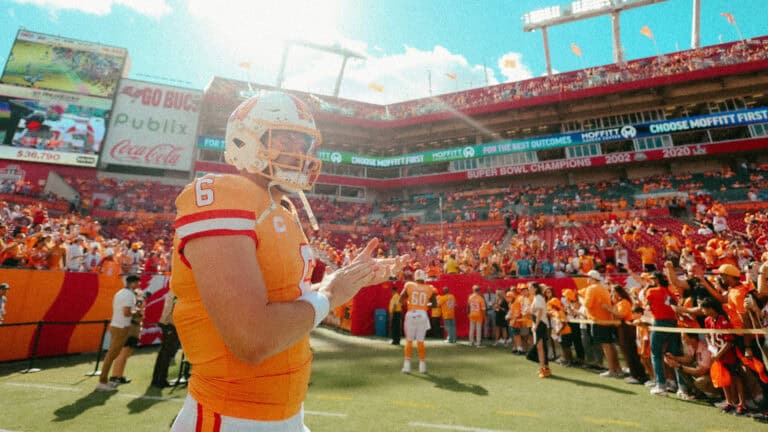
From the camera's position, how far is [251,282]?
42.3 inches

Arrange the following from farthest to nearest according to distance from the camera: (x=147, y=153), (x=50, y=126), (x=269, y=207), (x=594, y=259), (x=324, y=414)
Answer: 1. (x=147, y=153)
2. (x=50, y=126)
3. (x=594, y=259)
4. (x=324, y=414)
5. (x=269, y=207)

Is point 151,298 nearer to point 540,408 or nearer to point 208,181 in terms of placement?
point 540,408

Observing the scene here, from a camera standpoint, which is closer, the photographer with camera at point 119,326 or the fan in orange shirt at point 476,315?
the photographer with camera at point 119,326

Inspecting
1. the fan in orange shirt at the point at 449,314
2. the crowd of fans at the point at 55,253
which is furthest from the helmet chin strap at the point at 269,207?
the fan in orange shirt at the point at 449,314

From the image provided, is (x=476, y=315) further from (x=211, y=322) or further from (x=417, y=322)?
(x=211, y=322)

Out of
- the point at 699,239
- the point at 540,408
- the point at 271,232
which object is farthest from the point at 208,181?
the point at 699,239

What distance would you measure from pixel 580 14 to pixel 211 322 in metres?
45.2

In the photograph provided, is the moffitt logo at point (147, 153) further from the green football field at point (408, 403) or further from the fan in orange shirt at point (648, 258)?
the fan in orange shirt at point (648, 258)

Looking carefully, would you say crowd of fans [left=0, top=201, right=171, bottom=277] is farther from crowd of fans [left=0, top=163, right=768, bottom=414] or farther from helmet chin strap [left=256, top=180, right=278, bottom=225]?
helmet chin strap [left=256, top=180, right=278, bottom=225]

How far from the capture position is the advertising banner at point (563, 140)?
28.0 metres

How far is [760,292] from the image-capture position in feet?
17.7

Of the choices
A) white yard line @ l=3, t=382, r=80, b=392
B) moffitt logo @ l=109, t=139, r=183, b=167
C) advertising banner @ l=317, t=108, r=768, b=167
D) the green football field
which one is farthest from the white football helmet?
moffitt logo @ l=109, t=139, r=183, b=167

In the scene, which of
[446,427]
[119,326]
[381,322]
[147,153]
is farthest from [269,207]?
[147,153]

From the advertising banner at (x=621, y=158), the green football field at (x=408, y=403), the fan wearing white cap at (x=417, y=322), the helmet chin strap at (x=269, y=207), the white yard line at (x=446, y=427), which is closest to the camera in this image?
the helmet chin strap at (x=269, y=207)
